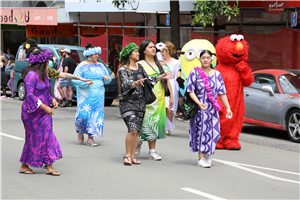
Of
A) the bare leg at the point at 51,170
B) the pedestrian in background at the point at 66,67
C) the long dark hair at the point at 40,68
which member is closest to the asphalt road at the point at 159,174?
the bare leg at the point at 51,170

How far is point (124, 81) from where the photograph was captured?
6.95 metres

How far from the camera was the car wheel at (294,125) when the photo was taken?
9.55 m

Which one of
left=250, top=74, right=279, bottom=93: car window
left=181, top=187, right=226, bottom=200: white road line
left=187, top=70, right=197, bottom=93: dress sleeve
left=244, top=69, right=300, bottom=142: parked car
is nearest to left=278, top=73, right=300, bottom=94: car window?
left=244, top=69, right=300, bottom=142: parked car

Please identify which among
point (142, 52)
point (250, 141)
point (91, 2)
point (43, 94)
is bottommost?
point (250, 141)

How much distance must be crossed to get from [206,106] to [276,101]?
11.7ft

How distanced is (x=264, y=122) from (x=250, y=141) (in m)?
0.80

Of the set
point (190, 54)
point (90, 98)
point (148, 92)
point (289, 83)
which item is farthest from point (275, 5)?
point (148, 92)

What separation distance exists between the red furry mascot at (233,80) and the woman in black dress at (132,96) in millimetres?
2243

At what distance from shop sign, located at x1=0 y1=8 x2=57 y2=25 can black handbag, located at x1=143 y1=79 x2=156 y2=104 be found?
617 inches

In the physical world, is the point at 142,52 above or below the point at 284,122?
above

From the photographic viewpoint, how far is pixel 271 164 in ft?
24.6

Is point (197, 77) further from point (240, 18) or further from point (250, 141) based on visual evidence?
point (240, 18)

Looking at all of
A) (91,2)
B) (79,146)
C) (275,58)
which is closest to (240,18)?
(275,58)

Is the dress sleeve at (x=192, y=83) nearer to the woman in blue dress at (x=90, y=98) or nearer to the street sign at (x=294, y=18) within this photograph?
the woman in blue dress at (x=90, y=98)
